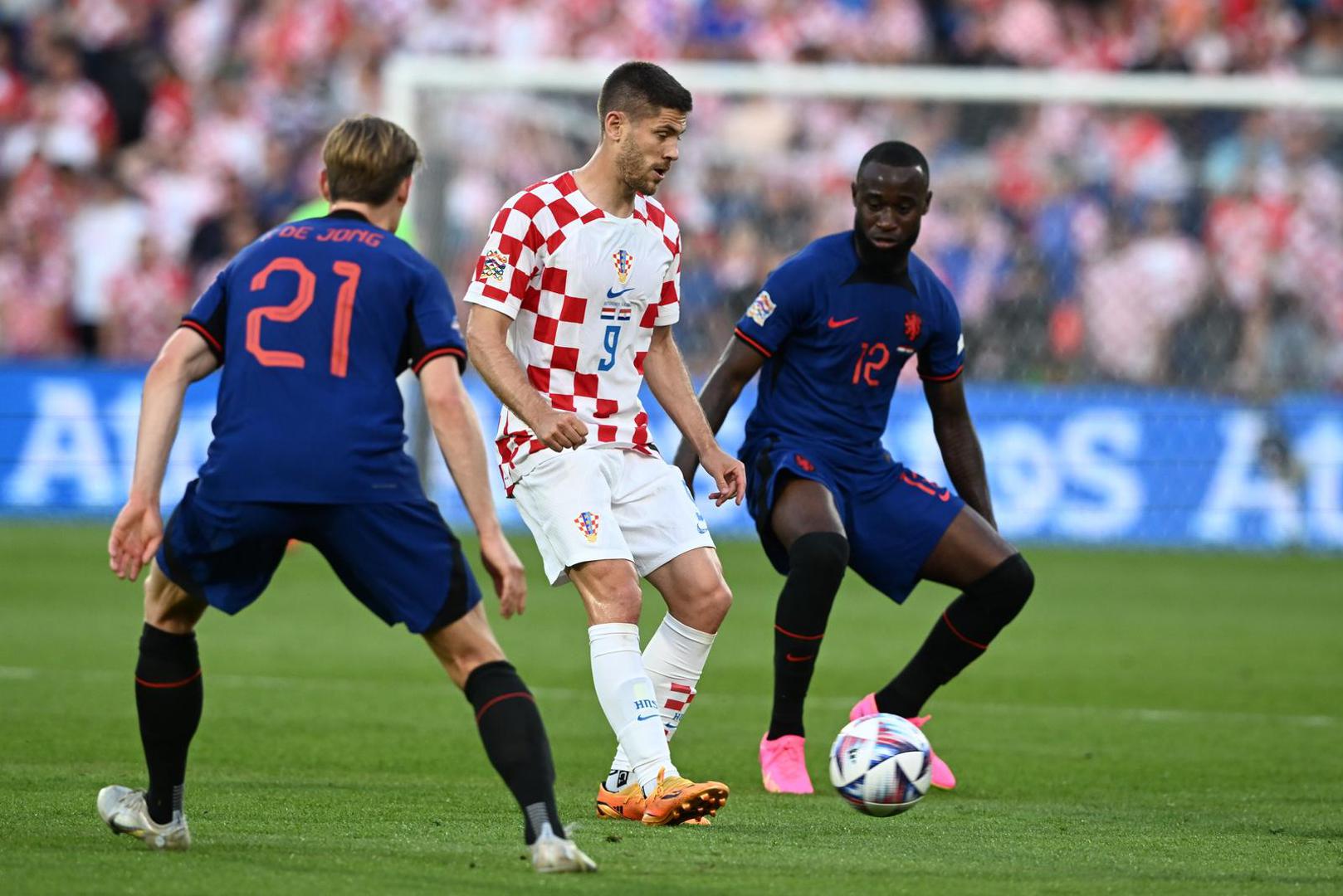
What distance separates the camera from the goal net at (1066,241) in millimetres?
16703

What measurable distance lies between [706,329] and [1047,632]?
609 cm

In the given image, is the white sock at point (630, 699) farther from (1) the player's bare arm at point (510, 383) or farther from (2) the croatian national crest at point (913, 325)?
(2) the croatian national crest at point (913, 325)

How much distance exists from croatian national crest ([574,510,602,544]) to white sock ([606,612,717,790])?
530mm

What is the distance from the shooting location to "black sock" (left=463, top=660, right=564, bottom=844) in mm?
4973

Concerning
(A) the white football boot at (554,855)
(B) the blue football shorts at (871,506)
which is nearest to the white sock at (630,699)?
(A) the white football boot at (554,855)

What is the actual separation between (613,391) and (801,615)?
121cm

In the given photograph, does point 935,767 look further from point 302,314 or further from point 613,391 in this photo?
point 302,314

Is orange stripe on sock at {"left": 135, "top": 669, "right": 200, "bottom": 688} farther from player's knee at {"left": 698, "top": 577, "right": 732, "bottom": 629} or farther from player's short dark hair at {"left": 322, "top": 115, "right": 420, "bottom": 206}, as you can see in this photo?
player's knee at {"left": 698, "top": 577, "right": 732, "bottom": 629}

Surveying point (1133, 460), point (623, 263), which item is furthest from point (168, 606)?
point (1133, 460)

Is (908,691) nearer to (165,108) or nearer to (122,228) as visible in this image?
(122,228)

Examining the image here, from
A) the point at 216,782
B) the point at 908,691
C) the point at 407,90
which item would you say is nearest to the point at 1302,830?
the point at 908,691

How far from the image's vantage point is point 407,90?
55.0 ft

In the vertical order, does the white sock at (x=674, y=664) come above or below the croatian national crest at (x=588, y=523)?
below

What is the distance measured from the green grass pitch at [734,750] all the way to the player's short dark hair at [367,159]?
171cm
